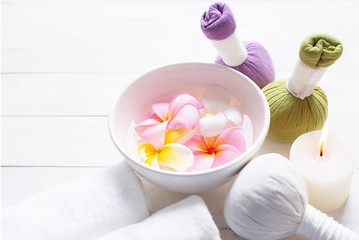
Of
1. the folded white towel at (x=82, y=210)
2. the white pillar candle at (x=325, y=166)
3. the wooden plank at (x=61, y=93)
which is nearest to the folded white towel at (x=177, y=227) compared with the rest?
the folded white towel at (x=82, y=210)

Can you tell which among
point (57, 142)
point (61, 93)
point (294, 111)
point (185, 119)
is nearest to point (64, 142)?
point (57, 142)

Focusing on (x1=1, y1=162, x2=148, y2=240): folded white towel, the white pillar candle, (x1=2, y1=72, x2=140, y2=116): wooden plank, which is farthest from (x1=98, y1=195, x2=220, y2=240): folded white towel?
(x1=2, y1=72, x2=140, y2=116): wooden plank

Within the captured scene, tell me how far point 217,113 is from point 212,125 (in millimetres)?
38

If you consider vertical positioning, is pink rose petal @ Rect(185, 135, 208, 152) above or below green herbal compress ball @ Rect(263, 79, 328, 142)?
below

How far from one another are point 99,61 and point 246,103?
32 centimetres

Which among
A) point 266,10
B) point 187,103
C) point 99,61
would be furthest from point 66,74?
point 266,10

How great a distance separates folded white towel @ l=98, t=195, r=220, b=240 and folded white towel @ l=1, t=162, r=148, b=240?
0.03m

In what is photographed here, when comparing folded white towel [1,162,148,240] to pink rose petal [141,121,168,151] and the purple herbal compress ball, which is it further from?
the purple herbal compress ball

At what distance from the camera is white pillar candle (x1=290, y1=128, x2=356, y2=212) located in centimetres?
54

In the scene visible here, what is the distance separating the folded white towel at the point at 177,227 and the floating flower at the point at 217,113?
110 mm

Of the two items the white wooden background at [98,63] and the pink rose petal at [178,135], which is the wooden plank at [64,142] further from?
the pink rose petal at [178,135]

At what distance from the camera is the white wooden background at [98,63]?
66 centimetres

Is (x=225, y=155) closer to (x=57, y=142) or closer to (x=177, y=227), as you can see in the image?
(x=177, y=227)

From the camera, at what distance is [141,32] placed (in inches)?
34.0
